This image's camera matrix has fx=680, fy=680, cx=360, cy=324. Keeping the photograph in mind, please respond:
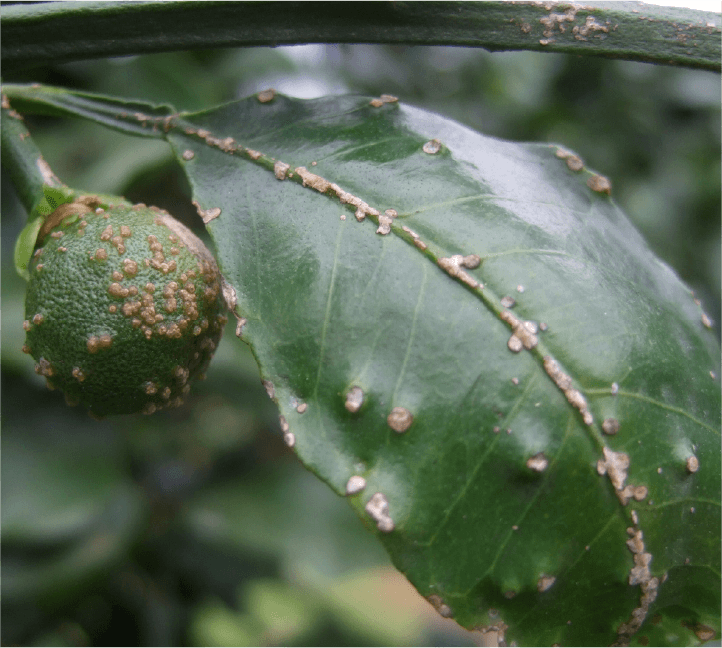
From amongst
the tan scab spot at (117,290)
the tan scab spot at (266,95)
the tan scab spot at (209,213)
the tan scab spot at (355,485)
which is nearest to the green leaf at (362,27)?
the tan scab spot at (266,95)

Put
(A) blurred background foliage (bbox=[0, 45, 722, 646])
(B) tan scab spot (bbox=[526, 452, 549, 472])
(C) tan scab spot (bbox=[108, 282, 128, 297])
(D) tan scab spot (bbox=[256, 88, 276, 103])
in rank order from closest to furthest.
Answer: (B) tan scab spot (bbox=[526, 452, 549, 472]) < (C) tan scab spot (bbox=[108, 282, 128, 297]) < (D) tan scab spot (bbox=[256, 88, 276, 103]) < (A) blurred background foliage (bbox=[0, 45, 722, 646])

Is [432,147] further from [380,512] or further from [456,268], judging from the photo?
[380,512]

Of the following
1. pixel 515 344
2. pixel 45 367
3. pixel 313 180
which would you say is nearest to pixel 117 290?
pixel 45 367

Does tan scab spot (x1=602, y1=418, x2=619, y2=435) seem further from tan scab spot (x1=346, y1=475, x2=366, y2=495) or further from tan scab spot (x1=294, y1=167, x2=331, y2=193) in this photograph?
tan scab spot (x1=294, y1=167, x2=331, y2=193)

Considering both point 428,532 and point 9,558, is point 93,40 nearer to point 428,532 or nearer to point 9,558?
point 428,532

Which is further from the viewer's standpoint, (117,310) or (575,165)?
(575,165)

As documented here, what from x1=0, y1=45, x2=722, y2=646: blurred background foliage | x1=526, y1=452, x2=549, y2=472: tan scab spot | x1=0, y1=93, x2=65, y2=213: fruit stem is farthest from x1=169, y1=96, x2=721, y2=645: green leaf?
x1=0, y1=45, x2=722, y2=646: blurred background foliage

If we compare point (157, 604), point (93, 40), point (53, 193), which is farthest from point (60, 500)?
point (93, 40)
